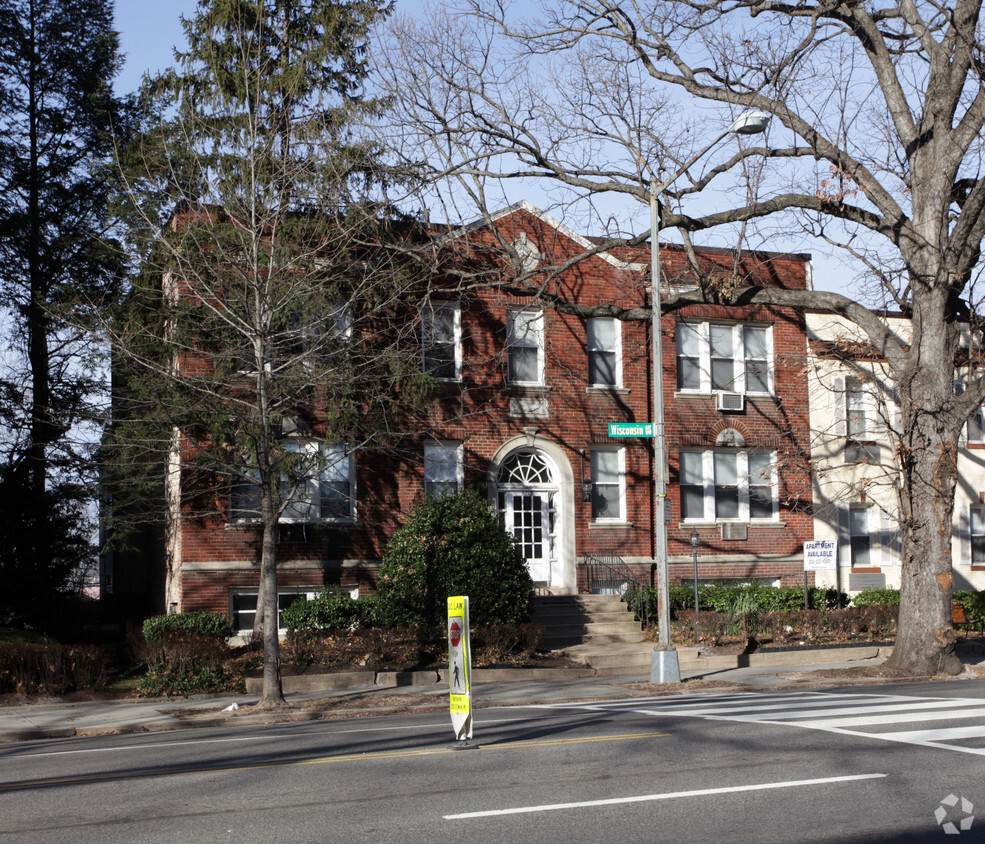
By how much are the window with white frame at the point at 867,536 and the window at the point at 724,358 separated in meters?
3.97

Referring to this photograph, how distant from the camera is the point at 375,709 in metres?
15.1

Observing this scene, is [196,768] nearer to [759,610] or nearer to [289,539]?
[289,539]

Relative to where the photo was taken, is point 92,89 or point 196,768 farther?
point 92,89

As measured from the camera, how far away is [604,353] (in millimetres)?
25594

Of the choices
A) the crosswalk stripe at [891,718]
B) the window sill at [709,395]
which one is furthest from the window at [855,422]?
the crosswalk stripe at [891,718]

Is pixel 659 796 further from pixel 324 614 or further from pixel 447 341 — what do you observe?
pixel 447 341

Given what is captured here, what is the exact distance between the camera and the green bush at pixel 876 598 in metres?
25.2

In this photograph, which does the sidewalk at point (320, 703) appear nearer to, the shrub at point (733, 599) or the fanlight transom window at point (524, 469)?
the shrub at point (733, 599)

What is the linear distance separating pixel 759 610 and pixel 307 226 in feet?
40.7

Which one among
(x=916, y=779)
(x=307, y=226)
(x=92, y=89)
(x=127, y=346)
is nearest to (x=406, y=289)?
(x=307, y=226)

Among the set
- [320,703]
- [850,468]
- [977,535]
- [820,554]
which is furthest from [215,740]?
[977,535]

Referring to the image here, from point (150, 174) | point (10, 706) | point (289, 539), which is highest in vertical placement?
point (150, 174)

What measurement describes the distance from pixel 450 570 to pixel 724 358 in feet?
34.4

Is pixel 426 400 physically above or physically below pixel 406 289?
below
